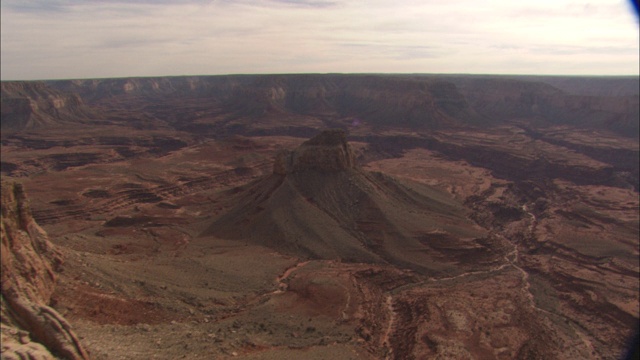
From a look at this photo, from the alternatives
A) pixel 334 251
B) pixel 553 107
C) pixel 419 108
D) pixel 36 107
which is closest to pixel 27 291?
pixel 334 251

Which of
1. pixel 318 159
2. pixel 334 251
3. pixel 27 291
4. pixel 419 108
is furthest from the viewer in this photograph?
pixel 419 108

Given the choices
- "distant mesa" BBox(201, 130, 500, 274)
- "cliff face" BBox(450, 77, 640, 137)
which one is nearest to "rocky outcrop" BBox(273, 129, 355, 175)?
"distant mesa" BBox(201, 130, 500, 274)

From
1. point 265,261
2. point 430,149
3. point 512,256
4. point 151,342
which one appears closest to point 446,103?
point 430,149

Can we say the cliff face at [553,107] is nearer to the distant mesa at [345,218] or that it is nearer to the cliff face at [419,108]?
the cliff face at [419,108]

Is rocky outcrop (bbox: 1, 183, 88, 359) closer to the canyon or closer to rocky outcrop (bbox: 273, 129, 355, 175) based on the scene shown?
the canyon

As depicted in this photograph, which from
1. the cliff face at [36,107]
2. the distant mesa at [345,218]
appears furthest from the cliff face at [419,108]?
the distant mesa at [345,218]

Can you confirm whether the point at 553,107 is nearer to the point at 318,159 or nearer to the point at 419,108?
the point at 419,108
